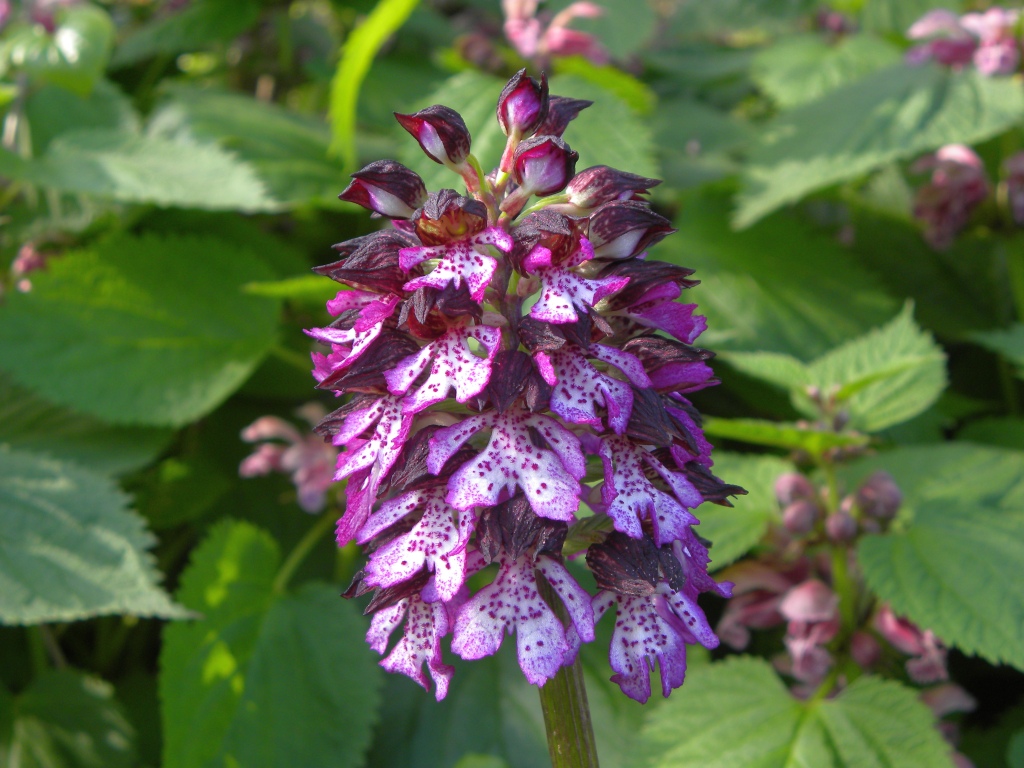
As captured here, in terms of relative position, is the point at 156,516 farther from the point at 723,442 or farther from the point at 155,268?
the point at 723,442

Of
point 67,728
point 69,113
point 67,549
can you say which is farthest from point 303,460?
point 69,113

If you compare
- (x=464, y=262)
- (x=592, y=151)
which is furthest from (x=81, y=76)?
(x=464, y=262)

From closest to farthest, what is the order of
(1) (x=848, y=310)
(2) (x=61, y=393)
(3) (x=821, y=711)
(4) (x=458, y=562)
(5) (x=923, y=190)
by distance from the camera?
1. (4) (x=458, y=562)
2. (3) (x=821, y=711)
3. (2) (x=61, y=393)
4. (1) (x=848, y=310)
5. (5) (x=923, y=190)

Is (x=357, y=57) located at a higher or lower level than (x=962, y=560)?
higher

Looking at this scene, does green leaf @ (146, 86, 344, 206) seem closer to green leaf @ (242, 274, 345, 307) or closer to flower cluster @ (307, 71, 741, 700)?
green leaf @ (242, 274, 345, 307)

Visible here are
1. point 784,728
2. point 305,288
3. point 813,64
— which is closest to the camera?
point 784,728

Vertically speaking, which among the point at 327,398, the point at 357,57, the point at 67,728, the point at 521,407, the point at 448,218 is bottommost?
the point at 67,728

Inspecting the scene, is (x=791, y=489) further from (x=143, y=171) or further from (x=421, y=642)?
(x=143, y=171)
